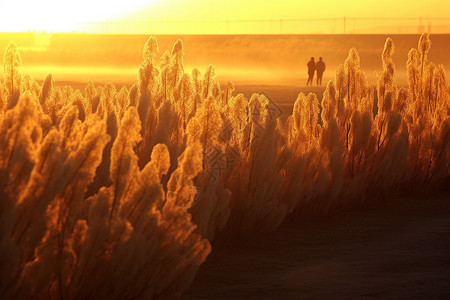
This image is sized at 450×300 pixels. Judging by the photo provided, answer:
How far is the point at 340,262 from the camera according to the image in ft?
13.8

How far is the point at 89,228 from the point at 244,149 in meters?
2.13

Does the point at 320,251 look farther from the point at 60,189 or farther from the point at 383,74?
the point at 383,74

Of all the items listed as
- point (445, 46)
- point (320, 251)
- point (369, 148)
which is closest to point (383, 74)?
point (369, 148)

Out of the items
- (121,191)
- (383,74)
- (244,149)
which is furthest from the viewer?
(383,74)

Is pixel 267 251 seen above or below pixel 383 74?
below

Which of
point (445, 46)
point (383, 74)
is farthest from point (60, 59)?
point (383, 74)

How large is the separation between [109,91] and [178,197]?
266 cm

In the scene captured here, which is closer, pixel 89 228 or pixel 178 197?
pixel 89 228

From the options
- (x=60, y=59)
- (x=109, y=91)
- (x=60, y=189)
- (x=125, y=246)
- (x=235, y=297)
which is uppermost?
(x=60, y=59)

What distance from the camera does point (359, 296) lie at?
3.56 metres

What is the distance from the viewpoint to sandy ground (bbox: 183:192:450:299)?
365cm

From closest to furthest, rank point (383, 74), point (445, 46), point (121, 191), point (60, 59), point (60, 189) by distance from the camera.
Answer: point (60, 189), point (121, 191), point (383, 74), point (445, 46), point (60, 59)

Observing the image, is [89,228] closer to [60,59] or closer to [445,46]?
[445,46]

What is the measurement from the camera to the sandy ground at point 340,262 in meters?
3.65
